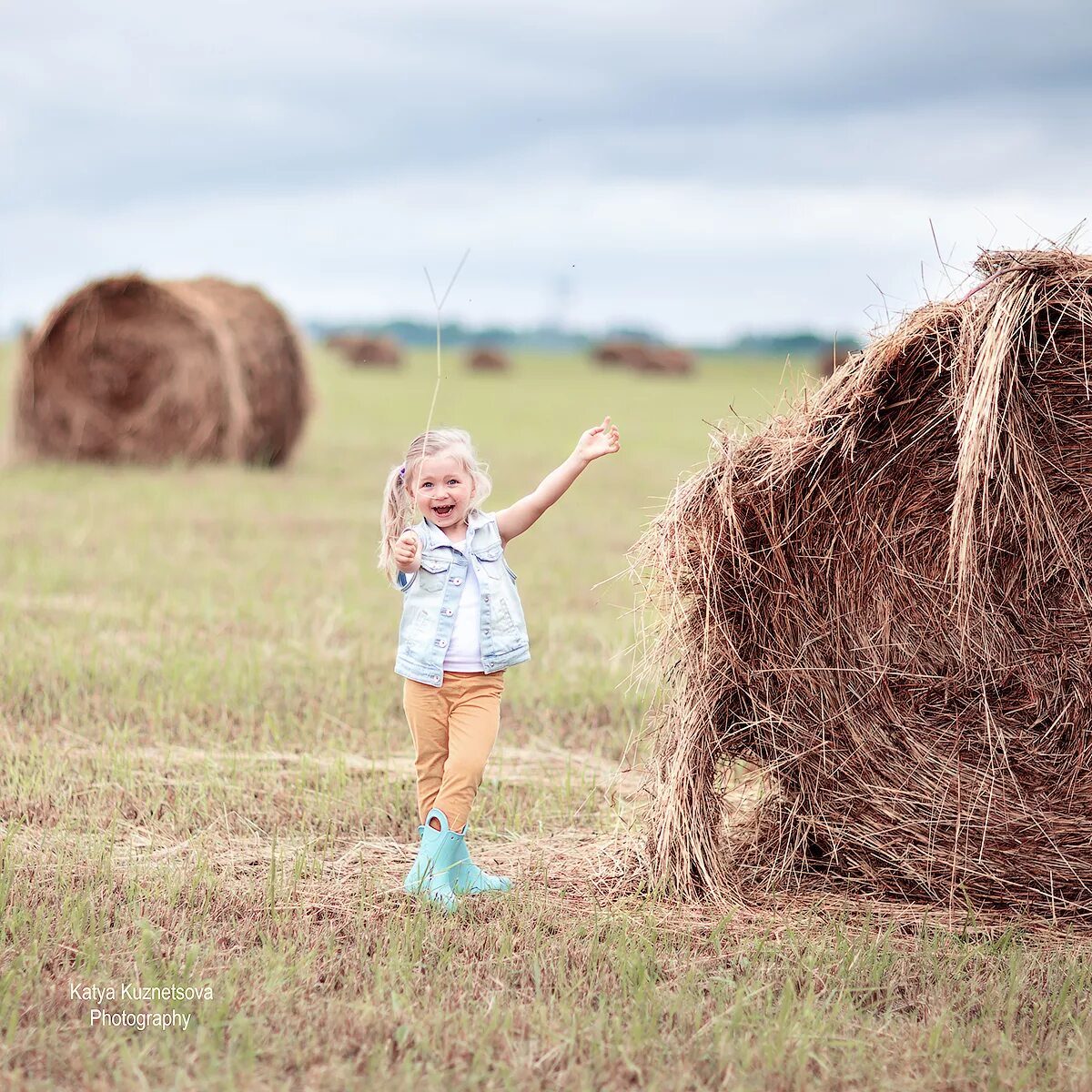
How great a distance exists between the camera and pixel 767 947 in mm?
3779

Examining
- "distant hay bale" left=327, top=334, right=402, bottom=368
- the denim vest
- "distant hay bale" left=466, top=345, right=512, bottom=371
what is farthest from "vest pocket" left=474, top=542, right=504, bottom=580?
"distant hay bale" left=466, top=345, right=512, bottom=371

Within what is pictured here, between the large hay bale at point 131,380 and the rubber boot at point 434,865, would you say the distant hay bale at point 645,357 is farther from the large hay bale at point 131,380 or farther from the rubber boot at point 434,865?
the rubber boot at point 434,865

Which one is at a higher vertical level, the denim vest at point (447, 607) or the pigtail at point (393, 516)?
the pigtail at point (393, 516)

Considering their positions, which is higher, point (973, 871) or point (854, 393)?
point (854, 393)

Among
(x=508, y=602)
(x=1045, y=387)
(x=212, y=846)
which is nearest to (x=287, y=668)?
(x=212, y=846)

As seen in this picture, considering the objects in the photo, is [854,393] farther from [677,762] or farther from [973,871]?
[973,871]

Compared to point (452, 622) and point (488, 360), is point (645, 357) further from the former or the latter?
point (452, 622)

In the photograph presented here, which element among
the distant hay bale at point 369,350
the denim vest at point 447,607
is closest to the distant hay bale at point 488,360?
the distant hay bale at point 369,350

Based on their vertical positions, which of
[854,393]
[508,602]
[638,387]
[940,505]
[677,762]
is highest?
[638,387]

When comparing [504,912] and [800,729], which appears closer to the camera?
[504,912]

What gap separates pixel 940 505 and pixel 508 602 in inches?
57.4

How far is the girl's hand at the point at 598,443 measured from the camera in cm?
411

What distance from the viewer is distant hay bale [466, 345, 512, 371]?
→ 4828 cm

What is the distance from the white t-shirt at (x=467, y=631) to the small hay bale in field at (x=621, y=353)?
4690 cm
